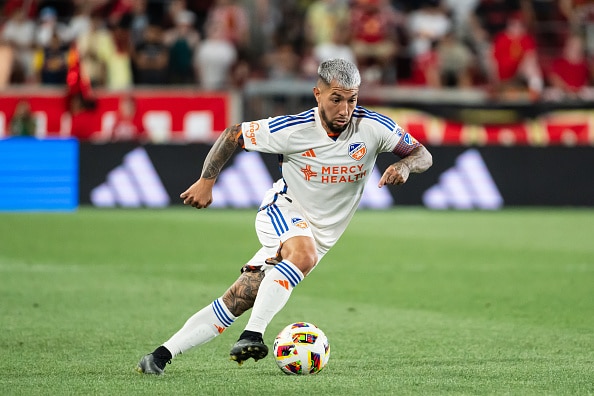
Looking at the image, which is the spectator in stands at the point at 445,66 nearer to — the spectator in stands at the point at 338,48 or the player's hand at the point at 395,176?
the spectator in stands at the point at 338,48

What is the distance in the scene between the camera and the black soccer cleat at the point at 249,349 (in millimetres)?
6203

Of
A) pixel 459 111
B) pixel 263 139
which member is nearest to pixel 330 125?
pixel 263 139

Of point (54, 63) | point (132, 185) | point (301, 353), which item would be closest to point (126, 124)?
point (54, 63)

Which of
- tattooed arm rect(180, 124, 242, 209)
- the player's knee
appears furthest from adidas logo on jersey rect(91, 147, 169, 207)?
the player's knee

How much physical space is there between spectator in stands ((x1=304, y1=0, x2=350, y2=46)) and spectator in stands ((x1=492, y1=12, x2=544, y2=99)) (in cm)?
309

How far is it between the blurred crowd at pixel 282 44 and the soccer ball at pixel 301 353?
15.3m

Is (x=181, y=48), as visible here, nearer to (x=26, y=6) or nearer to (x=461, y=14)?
(x=26, y=6)

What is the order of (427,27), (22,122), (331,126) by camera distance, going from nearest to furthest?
1. (331,126)
2. (22,122)
3. (427,27)

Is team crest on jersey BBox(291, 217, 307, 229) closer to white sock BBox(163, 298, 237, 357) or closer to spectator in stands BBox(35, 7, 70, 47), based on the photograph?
white sock BBox(163, 298, 237, 357)

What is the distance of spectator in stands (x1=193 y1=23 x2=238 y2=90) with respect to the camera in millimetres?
22188

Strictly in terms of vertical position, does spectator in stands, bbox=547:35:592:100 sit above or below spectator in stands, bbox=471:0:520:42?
below

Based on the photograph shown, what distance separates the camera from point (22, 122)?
2086 cm

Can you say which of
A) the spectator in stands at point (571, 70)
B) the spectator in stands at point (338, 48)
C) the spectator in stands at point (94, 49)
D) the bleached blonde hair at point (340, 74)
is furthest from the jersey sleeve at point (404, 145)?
the spectator in stands at point (571, 70)

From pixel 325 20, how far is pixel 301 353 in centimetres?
1657
